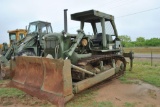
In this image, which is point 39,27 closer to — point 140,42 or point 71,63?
point 71,63

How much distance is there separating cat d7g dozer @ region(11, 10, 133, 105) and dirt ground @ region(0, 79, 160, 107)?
34 centimetres

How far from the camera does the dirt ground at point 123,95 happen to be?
16.8 ft

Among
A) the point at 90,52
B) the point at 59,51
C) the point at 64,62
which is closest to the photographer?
the point at 64,62

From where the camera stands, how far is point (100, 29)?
8.16 meters

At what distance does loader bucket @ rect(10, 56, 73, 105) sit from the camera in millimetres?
4906

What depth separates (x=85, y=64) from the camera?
19.3 feet

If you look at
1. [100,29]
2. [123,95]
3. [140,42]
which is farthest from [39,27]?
[140,42]

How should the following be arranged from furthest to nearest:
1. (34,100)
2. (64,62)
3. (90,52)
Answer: (90,52) → (34,100) → (64,62)

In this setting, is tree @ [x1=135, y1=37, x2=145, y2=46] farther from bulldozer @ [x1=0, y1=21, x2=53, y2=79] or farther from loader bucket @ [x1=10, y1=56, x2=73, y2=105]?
loader bucket @ [x1=10, y1=56, x2=73, y2=105]

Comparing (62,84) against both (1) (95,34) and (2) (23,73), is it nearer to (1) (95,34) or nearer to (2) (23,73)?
(2) (23,73)

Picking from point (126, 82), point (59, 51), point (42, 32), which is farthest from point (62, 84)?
point (42, 32)

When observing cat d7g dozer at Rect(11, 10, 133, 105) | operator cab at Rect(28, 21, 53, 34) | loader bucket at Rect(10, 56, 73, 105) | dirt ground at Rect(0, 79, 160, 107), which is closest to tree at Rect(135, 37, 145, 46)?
operator cab at Rect(28, 21, 53, 34)

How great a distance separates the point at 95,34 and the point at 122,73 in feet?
6.26

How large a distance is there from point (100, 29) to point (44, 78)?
3.55m
